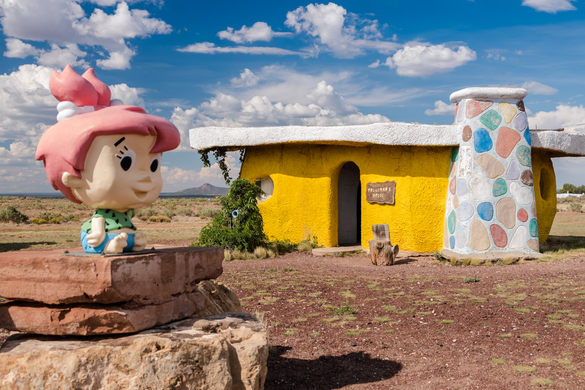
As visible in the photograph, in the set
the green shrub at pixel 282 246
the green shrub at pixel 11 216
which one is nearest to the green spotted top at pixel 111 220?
the green shrub at pixel 282 246

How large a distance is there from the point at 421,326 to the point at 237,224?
734 cm

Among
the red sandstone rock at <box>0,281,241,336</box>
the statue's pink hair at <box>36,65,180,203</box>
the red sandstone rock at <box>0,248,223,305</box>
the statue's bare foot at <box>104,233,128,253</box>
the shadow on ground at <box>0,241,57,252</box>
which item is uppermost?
the statue's pink hair at <box>36,65,180,203</box>

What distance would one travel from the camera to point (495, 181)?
38.9 feet

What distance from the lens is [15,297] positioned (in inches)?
154

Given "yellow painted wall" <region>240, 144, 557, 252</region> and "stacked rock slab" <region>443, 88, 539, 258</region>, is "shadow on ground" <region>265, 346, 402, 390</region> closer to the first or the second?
"stacked rock slab" <region>443, 88, 539, 258</region>

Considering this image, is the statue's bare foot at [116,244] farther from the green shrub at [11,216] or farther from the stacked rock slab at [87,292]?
the green shrub at [11,216]

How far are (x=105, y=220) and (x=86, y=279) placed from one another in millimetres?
698

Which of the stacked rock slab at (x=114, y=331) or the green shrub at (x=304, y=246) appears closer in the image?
the stacked rock slab at (x=114, y=331)

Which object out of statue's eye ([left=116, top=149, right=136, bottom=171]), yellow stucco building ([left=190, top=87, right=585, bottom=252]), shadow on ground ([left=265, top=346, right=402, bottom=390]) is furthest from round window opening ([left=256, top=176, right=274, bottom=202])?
statue's eye ([left=116, top=149, right=136, bottom=171])

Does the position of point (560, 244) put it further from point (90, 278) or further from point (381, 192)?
point (90, 278)

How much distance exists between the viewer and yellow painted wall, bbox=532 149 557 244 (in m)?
13.7

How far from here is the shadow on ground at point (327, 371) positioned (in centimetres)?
482

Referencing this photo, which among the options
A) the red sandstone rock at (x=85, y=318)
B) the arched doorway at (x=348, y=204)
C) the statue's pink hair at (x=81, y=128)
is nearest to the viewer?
the red sandstone rock at (x=85, y=318)

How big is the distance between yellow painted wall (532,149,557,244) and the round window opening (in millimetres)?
7203
